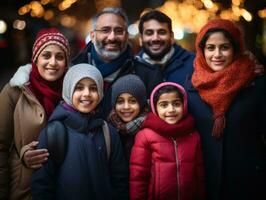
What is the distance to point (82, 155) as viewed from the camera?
3.55m

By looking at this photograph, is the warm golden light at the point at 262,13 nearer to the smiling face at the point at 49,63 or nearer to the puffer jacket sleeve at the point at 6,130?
the smiling face at the point at 49,63

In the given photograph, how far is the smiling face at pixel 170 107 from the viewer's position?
12.5 ft

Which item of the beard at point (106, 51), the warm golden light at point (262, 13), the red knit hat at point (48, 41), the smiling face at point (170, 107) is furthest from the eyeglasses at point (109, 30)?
the warm golden light at point (262, 13)

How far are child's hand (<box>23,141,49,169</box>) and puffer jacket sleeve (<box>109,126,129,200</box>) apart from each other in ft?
2.05

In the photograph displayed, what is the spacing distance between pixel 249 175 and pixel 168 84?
1.19 metres

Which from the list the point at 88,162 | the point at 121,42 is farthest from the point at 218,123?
the point at 121,42

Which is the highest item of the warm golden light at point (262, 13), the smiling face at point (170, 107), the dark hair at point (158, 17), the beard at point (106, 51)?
the warm golden light at point (262, 13)

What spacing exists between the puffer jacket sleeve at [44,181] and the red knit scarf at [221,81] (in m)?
1.59

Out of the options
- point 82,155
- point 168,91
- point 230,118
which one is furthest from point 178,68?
point 82,155

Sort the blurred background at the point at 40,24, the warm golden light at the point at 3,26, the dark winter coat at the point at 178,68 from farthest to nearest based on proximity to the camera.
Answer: the warm golden light at the point at 3,26, the blurred background at the point at 40,24, the dark winter coat at the point at 178,68

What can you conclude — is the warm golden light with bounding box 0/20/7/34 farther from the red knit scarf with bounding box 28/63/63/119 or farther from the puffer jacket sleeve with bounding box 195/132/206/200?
the puffer jacket sleeve with bounding box 195/132/206/200

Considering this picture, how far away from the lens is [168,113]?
150 inches

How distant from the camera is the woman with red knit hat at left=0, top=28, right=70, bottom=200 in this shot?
149 inches

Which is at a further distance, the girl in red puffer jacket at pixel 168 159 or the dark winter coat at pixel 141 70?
the dark winter coat at pixel 141 70
